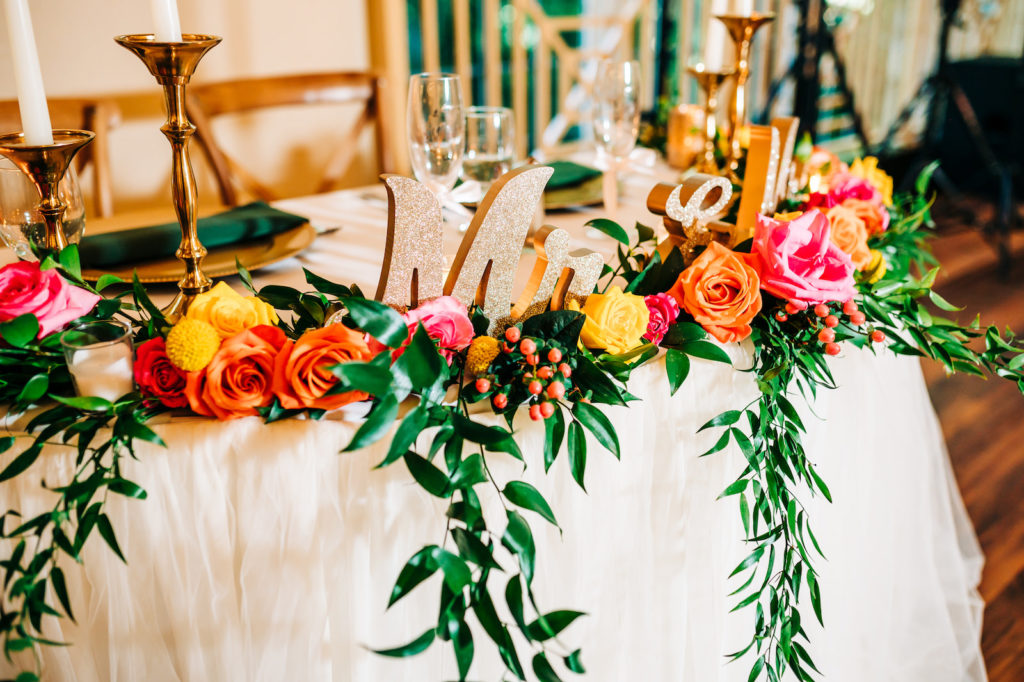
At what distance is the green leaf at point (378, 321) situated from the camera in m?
0.71

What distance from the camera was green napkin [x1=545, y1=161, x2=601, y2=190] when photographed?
1.56 m

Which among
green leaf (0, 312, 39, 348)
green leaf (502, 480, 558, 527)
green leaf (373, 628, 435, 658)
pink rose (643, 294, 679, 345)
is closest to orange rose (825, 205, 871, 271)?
pink rose (643, 294, 679, 345)

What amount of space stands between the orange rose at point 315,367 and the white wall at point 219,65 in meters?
1.99

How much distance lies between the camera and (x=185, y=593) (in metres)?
0.80

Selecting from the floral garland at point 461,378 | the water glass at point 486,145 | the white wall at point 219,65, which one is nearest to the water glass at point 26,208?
the floral garland at point 461,378

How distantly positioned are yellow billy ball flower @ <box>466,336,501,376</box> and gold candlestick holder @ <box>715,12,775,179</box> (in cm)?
79

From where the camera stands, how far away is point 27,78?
2.86ft

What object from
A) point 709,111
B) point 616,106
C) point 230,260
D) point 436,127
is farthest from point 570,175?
point 230,260

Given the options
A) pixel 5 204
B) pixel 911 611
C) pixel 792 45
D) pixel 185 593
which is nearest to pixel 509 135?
pixel 5 204

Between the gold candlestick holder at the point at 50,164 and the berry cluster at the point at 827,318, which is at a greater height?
the gold candlestick holder at the point at 50,164

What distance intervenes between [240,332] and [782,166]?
0.83 m

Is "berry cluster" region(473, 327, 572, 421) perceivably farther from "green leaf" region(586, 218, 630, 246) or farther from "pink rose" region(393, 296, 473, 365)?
"green leaf" region(586, 218, 630, 246)

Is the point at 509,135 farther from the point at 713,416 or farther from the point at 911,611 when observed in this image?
the point at 911,611

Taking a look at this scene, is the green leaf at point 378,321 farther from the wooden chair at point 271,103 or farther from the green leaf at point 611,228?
the wooden chair at point 271,103
